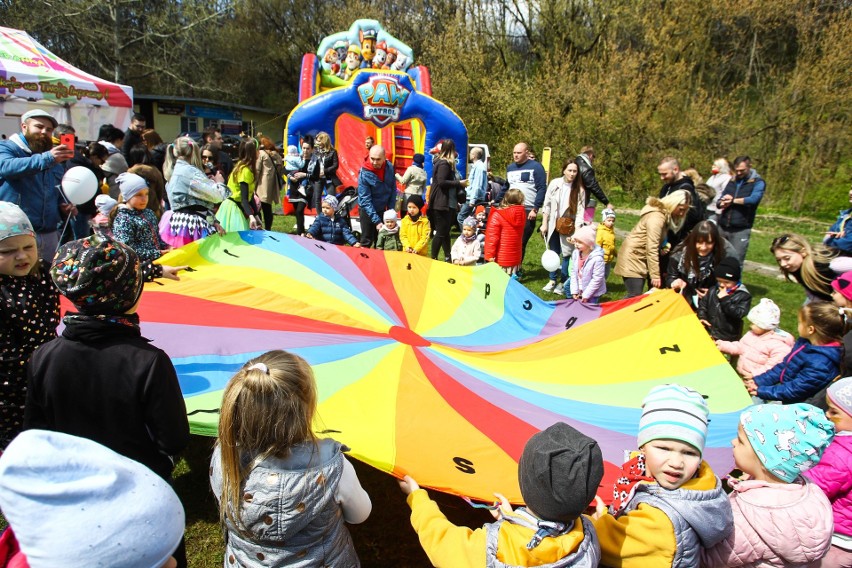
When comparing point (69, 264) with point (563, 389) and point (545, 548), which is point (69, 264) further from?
point (563, 389)

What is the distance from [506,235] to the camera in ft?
21.6

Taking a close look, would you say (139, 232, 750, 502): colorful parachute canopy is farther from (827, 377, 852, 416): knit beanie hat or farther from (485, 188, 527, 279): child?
(485, 188, 527, 279): child

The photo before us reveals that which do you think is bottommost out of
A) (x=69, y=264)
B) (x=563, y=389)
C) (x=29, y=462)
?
(x=563, y=389)

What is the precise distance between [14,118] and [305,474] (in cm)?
1098

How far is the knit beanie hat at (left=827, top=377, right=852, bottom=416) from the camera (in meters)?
2.22

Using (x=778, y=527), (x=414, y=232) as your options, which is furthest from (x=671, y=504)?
(x=414, y=232)

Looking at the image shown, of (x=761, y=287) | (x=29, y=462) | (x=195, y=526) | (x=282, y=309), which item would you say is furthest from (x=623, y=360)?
(x=761, y=287)

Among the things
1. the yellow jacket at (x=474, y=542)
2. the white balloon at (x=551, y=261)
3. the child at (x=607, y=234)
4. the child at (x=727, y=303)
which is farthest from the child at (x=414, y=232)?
the yellow jacket at (x=474, y=542)

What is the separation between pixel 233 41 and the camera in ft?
93.0

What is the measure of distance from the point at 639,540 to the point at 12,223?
2.58 meters

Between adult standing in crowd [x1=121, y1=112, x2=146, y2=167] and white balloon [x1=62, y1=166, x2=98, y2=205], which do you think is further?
adult standing in crowd [x1=121, y1=112, x2=146, y2=167]

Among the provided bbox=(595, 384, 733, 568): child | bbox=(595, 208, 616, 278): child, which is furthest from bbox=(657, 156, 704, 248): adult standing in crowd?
bbox=(595, 384, 733, 568): child

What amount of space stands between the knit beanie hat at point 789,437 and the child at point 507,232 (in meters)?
4.62

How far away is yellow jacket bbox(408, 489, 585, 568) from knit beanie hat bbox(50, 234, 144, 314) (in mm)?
1185
